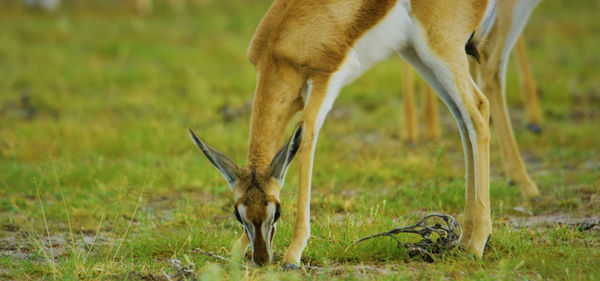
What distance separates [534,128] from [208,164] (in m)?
3.97

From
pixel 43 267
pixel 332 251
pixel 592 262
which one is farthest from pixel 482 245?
pixel 43 267

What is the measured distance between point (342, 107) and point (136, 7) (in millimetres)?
9125

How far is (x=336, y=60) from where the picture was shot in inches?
161

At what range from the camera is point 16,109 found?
940 cm

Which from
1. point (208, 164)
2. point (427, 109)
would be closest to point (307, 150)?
point (208, 164)

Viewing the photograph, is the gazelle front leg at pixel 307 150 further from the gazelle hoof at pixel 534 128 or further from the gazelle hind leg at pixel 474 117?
the gazelle hoof at pixel 534 128

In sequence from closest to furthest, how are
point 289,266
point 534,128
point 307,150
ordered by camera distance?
point 289,266 → point 307,150 → point 534,128

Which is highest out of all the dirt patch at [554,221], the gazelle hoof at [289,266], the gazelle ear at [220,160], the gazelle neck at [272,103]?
the gazelle neck at [272,103]

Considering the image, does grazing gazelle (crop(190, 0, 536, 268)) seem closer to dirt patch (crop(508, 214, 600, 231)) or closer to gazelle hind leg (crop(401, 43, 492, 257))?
gazelle hind leg (crop(401, 43, 492, 257))

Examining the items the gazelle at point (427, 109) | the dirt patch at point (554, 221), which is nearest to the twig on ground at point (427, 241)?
the dirt patch at point (554, 221)

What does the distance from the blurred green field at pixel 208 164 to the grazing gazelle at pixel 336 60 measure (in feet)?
1.62

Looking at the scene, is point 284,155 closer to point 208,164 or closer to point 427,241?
point 427,241

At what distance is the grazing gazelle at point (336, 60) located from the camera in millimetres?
4070

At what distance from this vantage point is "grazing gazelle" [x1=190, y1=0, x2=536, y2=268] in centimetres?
407
